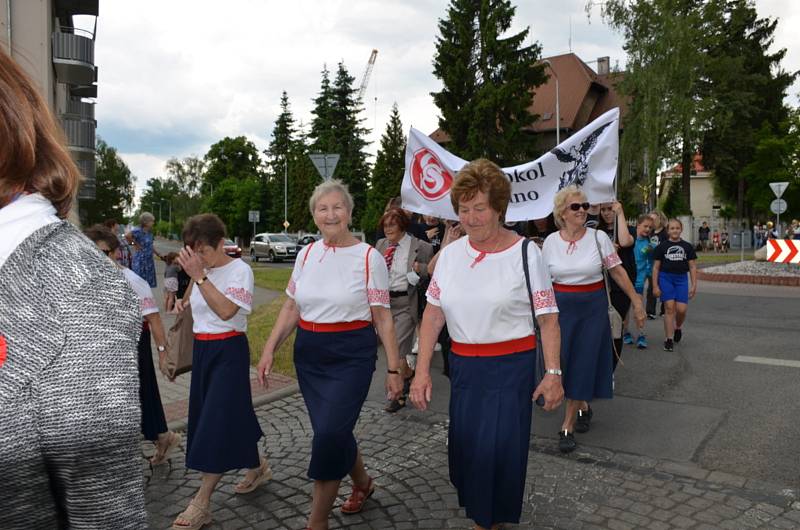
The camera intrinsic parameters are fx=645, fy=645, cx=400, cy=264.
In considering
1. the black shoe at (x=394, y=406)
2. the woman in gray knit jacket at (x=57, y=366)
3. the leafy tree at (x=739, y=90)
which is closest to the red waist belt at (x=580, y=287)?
the black shoe at (x=394, y=406)

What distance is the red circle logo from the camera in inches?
267

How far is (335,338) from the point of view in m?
3.62

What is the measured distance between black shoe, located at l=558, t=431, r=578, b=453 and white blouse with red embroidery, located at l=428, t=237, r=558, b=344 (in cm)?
204

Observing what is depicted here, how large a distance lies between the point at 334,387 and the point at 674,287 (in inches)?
274

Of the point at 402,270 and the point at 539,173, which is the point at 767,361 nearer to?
the point at 539,173

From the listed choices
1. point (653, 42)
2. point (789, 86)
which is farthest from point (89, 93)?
point (789, 86)

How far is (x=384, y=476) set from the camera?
4.52 meters

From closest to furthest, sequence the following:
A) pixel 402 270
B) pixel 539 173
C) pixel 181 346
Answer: pixel 181 346 < pixel 402 270 < pixel 539 173

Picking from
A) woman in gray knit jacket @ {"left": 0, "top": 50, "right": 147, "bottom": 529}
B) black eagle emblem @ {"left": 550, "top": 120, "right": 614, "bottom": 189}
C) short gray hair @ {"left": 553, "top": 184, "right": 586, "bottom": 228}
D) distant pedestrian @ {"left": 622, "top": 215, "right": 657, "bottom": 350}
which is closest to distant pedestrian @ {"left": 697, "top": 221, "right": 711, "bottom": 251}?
distant pedestrian @ {"left": 622, "top": 215, "right": 657, "bottom": 350}

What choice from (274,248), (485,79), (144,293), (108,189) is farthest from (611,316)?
(108,189)

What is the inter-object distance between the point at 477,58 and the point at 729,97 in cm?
1590

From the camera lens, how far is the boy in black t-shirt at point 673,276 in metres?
8.95

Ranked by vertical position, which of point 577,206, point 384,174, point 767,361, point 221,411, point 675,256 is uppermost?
point 384,174

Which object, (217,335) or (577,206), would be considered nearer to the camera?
(217,335)
